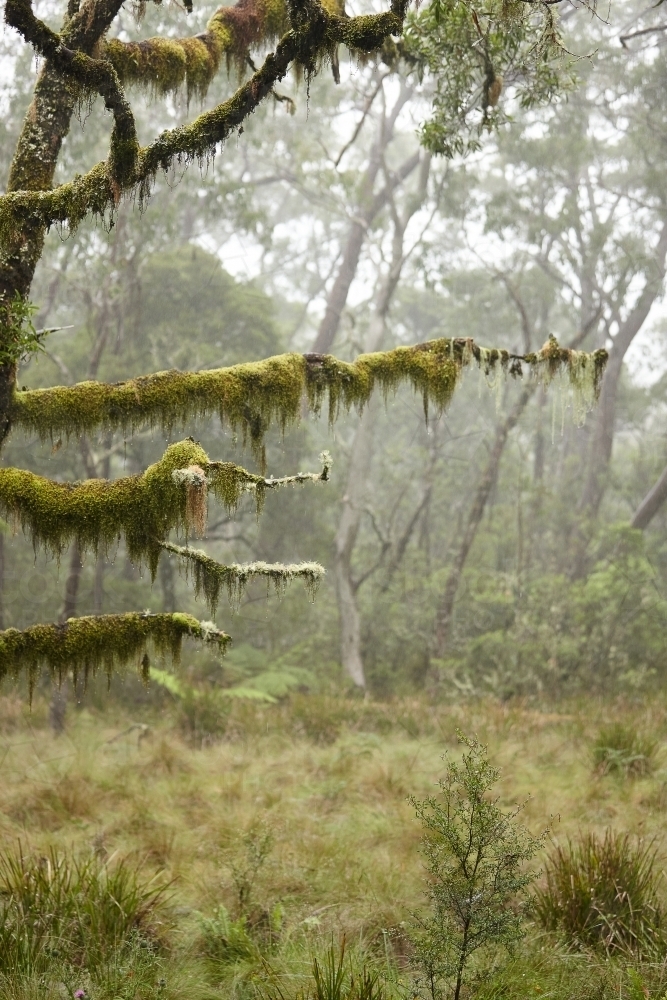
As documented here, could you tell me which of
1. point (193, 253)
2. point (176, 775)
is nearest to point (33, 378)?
point (193, 253)

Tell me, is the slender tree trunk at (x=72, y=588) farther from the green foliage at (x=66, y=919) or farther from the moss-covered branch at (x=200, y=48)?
the moss-covered branch at (x=200, y=48)

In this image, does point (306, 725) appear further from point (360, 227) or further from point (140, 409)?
point (360, 227)

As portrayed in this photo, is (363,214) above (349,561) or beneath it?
above

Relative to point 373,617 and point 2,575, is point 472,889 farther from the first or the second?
point 373,617

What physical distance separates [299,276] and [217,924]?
27.3m

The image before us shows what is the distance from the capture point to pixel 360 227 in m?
16.4

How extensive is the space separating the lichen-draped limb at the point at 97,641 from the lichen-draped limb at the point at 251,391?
1.16 metres

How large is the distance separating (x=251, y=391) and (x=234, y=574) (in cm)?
123

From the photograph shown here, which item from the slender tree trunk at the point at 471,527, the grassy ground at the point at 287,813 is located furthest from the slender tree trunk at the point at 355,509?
the grassy ground at the point at 287,813

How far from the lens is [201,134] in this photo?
440 centimetres

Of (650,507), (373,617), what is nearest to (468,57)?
(650,507)

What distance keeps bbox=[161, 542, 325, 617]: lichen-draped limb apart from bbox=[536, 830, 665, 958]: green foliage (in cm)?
241

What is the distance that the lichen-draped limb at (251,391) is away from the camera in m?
4.49

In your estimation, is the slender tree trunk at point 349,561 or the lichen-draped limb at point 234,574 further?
the slender tree trunk at point 349,561
